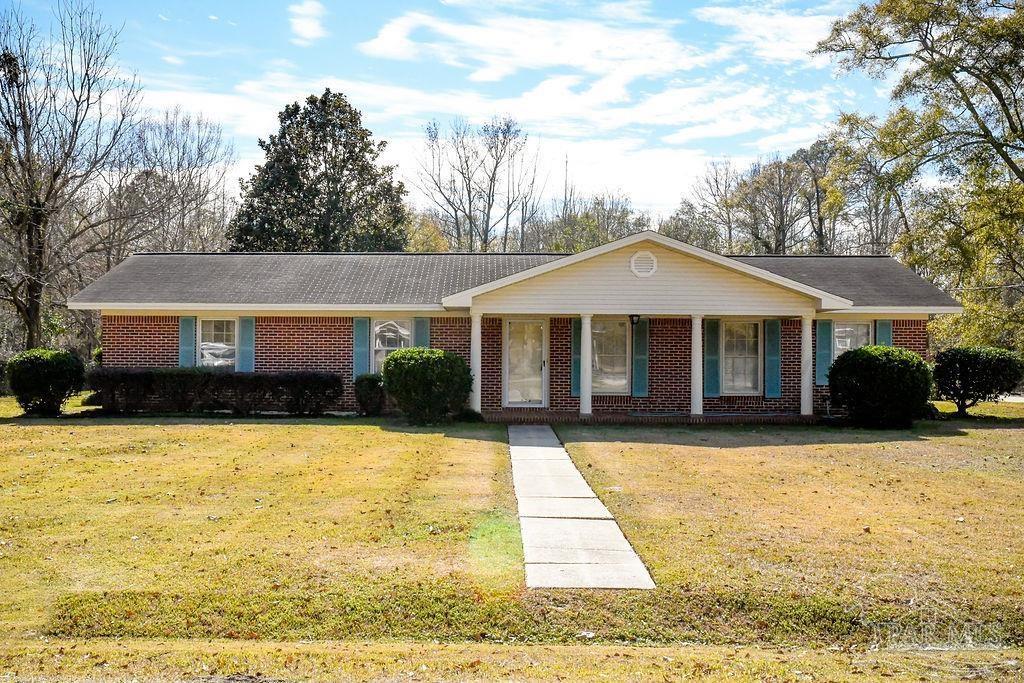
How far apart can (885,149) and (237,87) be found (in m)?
16.5

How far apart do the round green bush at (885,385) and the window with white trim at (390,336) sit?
888 centimetres

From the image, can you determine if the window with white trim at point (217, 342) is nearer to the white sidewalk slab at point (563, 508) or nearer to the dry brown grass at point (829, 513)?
the dry brown grass at point (829, 513)

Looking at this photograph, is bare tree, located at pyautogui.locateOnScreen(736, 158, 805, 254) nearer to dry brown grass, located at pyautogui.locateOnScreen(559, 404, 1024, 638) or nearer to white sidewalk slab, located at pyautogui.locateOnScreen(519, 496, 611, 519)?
dry brown grass, located at pyautogui.locateOnScreen(559, 404, 1024, 638)

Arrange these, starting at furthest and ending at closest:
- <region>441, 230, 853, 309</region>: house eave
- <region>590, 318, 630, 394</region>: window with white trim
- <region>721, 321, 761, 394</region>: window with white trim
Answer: <region>721, 321, 761, 394</region>: window with white trim, <region>590, 318, 630, 394</region>: window with white trim, <region>441, 230, 853, 309</region>: house eave

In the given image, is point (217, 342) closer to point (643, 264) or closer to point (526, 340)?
point (526, 340)

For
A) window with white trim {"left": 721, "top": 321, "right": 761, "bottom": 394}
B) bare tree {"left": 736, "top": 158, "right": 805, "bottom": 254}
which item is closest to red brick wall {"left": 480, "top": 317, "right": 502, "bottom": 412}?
window with white trim {"left": 721, "top": 321, "right": 761, "bottom": 394}

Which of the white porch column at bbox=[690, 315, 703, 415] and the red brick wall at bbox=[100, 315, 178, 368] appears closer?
the white porch column at bbox=[690, 315, 703, 415]

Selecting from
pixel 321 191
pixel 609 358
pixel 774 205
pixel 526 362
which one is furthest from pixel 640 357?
pixel 774 205

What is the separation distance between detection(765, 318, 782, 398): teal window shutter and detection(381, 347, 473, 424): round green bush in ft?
22.2

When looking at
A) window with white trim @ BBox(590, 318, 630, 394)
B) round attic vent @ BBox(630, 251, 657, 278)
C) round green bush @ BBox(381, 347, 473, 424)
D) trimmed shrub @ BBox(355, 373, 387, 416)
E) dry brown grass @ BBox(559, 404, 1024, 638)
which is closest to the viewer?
dry brown grass @ BBox(559, 404, 1024, 638)

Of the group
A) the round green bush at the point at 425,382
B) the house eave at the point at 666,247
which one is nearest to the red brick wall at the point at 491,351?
the house eave at the point at 666,247

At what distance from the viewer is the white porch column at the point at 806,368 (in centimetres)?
1666

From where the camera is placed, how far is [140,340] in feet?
59.1

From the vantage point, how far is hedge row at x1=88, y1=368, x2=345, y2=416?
17.1 metres
